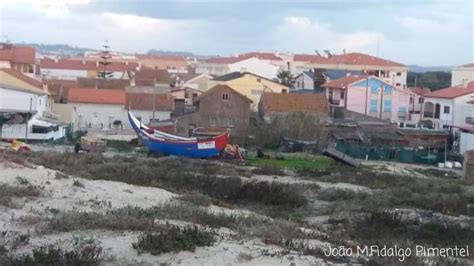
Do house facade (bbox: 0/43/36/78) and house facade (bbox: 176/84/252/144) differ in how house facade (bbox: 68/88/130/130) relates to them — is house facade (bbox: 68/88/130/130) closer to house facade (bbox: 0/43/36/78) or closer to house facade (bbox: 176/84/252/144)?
house facade (bbox: 176/84/252/144)

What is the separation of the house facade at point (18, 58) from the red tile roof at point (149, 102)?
523 inches

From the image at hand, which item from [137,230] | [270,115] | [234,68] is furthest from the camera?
[234,68]

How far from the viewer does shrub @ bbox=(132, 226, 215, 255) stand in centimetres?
1110

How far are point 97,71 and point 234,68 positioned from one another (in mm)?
18621

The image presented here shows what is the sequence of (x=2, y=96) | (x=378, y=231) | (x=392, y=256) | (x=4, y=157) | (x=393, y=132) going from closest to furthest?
(x=392, y=256) → (x=378, y=231) → (x=4, y=157) → (x=2, y=96) → (x=393, y=132)

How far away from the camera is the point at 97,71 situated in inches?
3947

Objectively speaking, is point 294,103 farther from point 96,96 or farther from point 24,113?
point 24,113

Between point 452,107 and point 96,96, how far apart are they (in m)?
28.5

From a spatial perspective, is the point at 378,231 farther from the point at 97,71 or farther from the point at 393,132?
the point at 97,71

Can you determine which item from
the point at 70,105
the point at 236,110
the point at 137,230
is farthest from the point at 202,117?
the point at 137,230

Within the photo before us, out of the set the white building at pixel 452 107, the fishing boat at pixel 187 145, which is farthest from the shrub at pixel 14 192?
the white building at pixel 452 107

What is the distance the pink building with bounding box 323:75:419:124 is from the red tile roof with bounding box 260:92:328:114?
26.9ft

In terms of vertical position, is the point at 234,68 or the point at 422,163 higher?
the point at 234,68

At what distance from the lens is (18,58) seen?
236 ft
